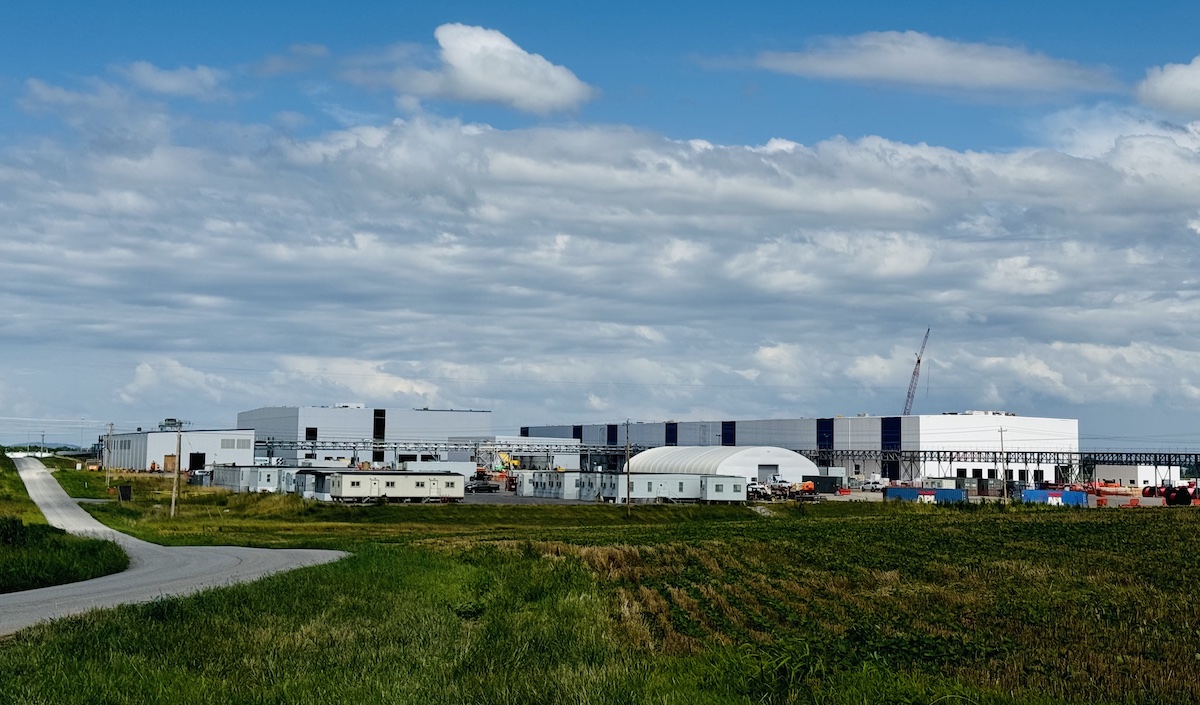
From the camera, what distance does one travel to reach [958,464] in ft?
556

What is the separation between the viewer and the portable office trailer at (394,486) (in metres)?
103

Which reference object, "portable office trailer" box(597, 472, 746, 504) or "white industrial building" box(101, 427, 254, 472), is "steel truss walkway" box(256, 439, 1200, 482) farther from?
"portable office trailer" box(597, 472, 746, 504)

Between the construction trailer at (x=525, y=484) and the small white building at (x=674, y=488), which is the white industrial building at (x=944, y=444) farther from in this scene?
the small white building at (x=674, y=488)

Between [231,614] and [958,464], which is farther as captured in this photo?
[958,464]

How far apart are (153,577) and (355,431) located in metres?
138

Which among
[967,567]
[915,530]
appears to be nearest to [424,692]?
[967,567]

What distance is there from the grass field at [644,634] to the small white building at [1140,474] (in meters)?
136

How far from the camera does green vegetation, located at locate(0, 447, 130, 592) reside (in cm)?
3259

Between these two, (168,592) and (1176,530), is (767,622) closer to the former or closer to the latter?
(168,592)

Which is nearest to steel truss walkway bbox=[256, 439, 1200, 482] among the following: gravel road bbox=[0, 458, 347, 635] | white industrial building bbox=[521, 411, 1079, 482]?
white industrial building bbox=[521, 411, 1079, 482]

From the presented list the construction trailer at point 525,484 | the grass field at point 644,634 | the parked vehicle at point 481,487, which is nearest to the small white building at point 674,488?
the construction trailer at point 525,484

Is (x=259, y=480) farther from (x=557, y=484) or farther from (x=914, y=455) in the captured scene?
(x=914, y=455)

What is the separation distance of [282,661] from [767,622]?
9.40m

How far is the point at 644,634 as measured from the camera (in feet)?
63.6
